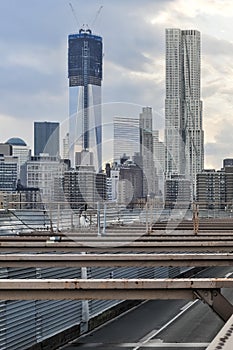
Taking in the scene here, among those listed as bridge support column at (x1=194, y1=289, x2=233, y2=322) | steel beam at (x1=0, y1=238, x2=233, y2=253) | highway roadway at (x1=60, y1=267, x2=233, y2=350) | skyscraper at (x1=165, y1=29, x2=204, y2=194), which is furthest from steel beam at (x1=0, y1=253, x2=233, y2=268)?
skyscraper at (x1=165, y1=29, x2=204, y2=194)

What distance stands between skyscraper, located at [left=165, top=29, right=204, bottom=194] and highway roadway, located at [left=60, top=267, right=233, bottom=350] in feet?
23.0

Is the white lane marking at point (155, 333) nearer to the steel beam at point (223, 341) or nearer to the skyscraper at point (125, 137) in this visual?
the skyscraper at point (125, 137)

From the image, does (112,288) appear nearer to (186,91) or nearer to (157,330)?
(157,330)

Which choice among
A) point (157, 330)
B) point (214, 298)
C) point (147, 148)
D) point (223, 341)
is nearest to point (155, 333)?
point (157, 330)

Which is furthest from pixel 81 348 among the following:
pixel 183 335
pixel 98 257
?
pixel 98 257

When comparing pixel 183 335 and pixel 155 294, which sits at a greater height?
pixel 155 294

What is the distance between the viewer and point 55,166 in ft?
50.0

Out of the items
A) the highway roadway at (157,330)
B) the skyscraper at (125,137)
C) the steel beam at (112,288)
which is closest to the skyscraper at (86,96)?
the skyscraper at (125,137)

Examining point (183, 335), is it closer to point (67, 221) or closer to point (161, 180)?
point (161, 180)

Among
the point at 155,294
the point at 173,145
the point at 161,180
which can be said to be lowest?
the point at 155,294

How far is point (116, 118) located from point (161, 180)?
3482 mm

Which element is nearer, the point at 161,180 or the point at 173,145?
the point at 161,180

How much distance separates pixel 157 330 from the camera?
15062 mm

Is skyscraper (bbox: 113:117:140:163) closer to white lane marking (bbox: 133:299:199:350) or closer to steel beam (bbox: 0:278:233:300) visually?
white lane marking (bbox: 133:299:199:350)
